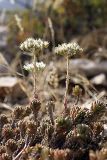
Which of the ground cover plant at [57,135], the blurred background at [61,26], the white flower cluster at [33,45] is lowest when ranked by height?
the ground cover plant at [57,135]

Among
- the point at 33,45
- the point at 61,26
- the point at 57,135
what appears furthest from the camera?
the point at 61,26

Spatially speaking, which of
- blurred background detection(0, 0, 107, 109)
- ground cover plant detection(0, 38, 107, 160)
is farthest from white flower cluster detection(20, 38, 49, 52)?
blurred background detection(0, 0, 107, 109)

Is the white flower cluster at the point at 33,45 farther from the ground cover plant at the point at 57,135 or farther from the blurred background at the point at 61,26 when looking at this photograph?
the blurred background at the point at 61,26

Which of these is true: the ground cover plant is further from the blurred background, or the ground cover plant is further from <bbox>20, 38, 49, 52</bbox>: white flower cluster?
the blurred background

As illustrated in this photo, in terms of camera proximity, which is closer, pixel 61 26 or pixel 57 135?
pixel 57 135

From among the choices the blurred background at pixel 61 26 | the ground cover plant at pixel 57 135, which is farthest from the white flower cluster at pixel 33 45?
the blurred background at pixel 61 26

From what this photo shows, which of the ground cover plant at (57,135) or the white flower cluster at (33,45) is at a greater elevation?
the white flower cluster at (33,45)

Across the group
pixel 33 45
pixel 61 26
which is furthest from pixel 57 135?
pixel 61 26

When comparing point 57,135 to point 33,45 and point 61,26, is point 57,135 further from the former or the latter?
point 61,26

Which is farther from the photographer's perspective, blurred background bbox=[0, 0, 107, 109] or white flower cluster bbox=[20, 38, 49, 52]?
blurred background bbox=[0, 0, 107, 109]

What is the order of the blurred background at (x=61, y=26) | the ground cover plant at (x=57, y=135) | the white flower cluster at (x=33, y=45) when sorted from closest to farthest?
the ground cover plant at (x=57, y=135)
the white flower cluster at (x=33, y=45)
the blurred background at (x=61, y=26)

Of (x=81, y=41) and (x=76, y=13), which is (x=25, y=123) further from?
(x=76, y=13)
